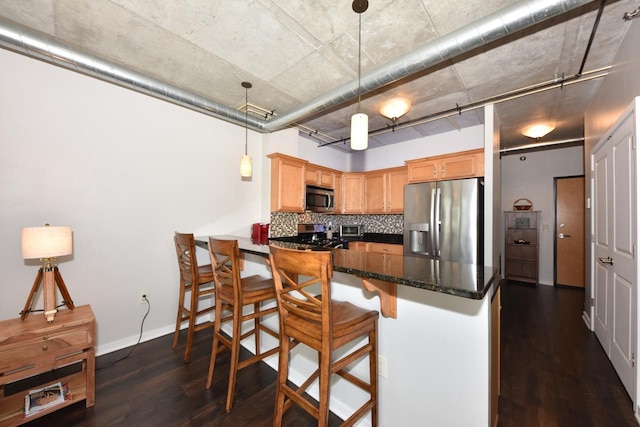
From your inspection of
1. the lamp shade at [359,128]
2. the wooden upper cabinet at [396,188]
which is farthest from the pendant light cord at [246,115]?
the wooden upper cabinet at [396,188]

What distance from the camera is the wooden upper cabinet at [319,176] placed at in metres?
4.29

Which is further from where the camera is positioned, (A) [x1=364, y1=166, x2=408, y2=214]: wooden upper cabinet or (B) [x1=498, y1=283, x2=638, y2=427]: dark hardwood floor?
(A) [x1=364, y1=166, x2=408, y2=214]: wooden upper cabinet

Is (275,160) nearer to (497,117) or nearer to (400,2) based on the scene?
(400,2)

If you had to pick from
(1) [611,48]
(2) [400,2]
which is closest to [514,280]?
(1) [611,48]

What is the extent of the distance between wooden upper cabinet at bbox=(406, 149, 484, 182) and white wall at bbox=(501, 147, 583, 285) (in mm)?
2824

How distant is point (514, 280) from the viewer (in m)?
5.29

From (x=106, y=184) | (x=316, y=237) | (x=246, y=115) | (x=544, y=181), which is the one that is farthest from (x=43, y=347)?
(x=544, y=181)

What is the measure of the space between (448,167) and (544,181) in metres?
3.08

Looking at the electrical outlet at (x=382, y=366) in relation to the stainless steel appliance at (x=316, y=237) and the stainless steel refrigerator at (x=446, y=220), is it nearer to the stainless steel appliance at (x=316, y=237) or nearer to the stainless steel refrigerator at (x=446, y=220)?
the stainless steel refrigerator at (x=446, y=220)

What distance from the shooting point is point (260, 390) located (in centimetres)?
194

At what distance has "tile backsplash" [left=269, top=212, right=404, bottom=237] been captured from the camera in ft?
13.4

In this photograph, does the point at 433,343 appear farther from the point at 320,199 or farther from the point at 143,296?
the point at 320,199

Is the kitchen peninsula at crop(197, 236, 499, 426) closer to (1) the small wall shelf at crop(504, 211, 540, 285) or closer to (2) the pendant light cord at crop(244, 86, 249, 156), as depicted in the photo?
(2) the pendant light cord at crop(244, 86, 249, 156)

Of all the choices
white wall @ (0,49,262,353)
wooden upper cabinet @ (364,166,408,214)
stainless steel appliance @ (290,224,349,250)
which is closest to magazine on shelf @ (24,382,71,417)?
white wall @ (0,49,262,353)
